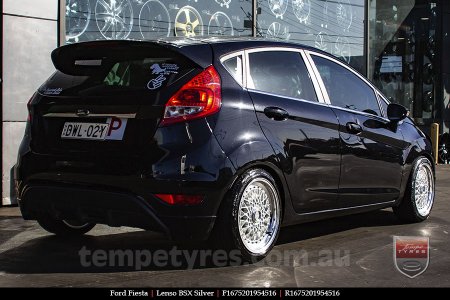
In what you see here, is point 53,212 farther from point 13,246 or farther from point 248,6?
point 248,6

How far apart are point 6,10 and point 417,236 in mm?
5042

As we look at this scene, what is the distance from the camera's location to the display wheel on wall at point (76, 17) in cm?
800

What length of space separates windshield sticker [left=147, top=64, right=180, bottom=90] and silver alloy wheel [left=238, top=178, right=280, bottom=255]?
3.12 ft

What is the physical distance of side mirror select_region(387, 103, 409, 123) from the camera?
20.3 feet

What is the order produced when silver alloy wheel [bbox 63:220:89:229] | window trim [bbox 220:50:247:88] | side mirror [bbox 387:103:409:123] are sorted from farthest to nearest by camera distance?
side mirror [bbox 387:103:409:123], silver alloy wheel [bbox 63:220:89:229], window trim [bbox 220:50:247:88]

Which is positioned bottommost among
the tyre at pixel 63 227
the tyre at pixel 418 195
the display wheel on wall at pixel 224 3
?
the tyre at pixel 63 227

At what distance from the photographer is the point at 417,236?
5.88 m

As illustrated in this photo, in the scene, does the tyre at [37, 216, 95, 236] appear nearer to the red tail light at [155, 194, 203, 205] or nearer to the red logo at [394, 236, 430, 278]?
the red tail light at [155, 194, 203, 205]

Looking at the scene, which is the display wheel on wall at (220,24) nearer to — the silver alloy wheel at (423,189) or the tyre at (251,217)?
the silver alloy wheel at (423,189)

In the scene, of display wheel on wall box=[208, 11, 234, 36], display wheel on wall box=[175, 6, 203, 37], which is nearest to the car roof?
display wheel on wall box=[175, 6, 203, 37]

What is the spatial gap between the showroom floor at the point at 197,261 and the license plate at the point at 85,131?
3.01 ft

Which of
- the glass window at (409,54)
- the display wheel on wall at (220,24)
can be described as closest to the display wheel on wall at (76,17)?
the display wheel on wall at (220,24)

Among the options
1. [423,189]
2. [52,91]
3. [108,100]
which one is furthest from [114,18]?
[423,189]

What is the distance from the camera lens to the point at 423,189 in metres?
6.70
